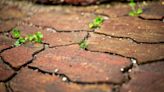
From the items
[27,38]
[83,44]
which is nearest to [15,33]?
[27,38]

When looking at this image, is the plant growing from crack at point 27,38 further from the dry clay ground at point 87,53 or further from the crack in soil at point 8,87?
the crack in soil at point 8,87

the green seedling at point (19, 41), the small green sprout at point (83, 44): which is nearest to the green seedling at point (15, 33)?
the green seedling at point (19, 41)

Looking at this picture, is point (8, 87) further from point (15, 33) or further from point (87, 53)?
point (15, 33)

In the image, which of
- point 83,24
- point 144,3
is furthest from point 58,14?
point 144,3

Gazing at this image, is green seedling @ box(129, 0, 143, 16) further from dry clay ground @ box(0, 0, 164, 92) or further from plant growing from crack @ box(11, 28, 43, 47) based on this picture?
plant growing from crack @ box(11, 28, 43, 47)

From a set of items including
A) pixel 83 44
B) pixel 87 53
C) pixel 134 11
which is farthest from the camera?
pixel 134 11

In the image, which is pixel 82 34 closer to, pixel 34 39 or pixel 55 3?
pixel 34 39

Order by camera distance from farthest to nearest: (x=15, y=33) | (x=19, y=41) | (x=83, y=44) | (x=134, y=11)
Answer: (x=134, y=11)
(x=15, y=33)
(x=19, y=41)
(x=83, y=44)

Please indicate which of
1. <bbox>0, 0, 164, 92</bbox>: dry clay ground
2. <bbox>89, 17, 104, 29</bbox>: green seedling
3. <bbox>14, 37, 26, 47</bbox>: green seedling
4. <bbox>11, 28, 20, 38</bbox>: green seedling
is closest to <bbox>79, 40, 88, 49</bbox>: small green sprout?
<bbox>0, 0, 164, 92</bbox>: dry clay ground
